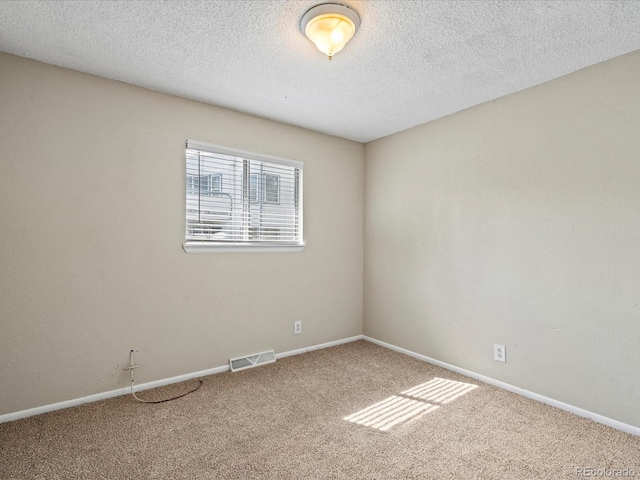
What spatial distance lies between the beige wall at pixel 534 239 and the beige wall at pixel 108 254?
1.36 metres

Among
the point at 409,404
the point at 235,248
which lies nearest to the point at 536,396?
the point at 409,404

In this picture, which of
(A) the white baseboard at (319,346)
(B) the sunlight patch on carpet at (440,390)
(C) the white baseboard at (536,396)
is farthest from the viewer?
(A) the white baseboard at (319,346)

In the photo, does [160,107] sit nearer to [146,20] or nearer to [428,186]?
[146,20]

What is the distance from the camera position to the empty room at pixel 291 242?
1.81m

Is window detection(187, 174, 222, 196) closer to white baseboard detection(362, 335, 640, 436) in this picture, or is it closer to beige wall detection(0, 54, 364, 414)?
beige wall detection(0, 54, 364, 414)

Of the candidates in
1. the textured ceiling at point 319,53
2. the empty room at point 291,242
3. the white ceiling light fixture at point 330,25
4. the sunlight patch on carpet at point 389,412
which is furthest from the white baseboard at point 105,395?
the white ceiling light fixture at point 330,25

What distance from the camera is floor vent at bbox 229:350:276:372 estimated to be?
300 centimetres

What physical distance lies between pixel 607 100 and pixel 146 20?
2737 millimetres

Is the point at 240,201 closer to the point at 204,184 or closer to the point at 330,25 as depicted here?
the point at 204,184

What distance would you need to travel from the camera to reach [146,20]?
182cm

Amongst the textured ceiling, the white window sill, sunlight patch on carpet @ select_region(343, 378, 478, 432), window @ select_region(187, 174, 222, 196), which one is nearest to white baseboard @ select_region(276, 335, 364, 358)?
the white window sill

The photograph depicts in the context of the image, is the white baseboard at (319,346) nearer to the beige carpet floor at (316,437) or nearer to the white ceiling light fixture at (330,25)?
the beige carpet floor at (316,437)

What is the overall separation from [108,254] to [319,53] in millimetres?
1977

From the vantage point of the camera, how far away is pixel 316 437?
198 centimetres
